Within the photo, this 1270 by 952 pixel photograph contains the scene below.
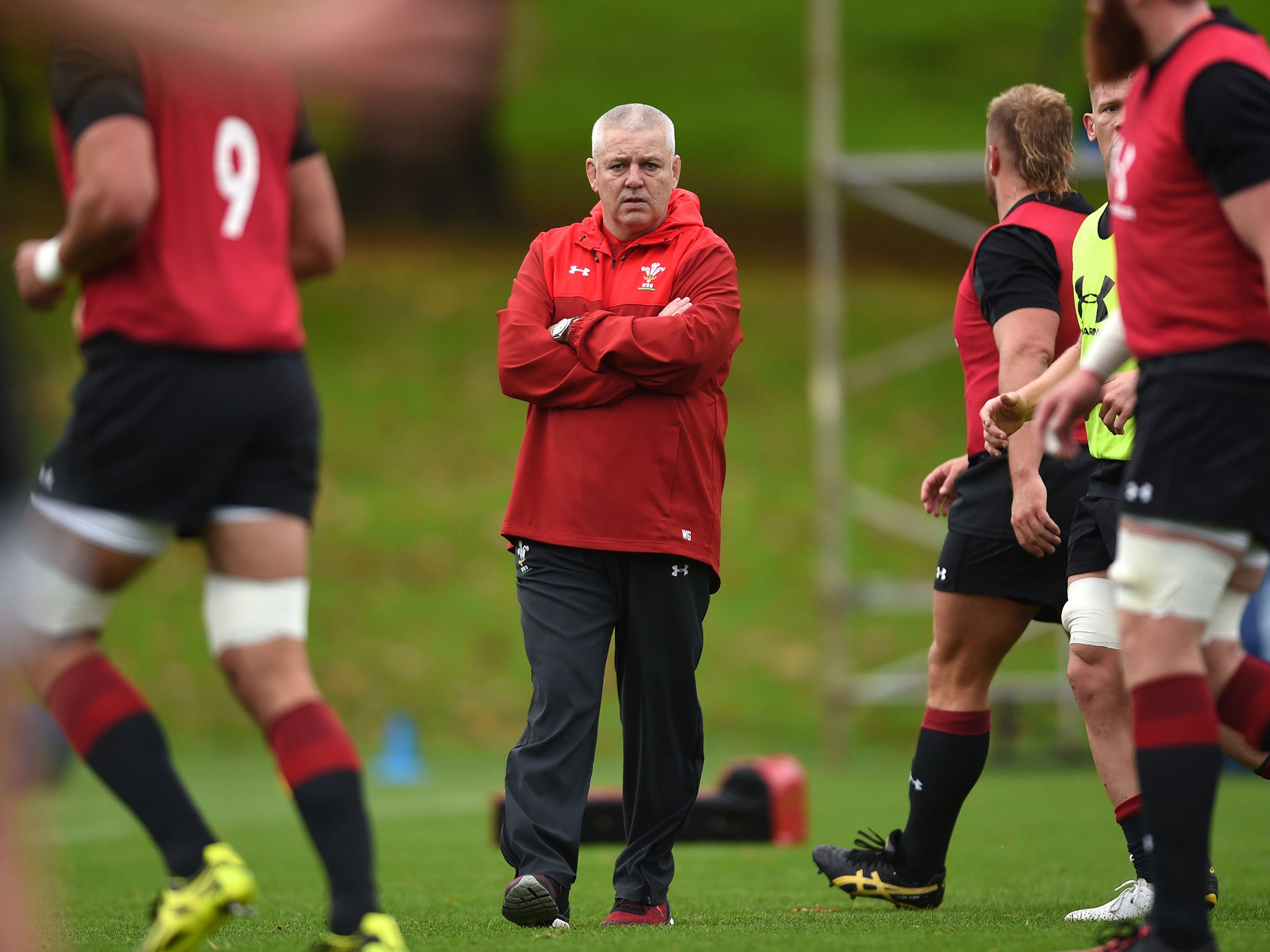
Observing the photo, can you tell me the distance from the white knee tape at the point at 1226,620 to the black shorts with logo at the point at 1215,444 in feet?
0.72

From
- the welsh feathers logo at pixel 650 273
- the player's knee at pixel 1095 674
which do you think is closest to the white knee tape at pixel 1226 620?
the player's knee at pixel 1095 674

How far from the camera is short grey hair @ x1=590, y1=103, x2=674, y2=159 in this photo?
4488 mm

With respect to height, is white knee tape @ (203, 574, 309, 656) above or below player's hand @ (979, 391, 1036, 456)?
below

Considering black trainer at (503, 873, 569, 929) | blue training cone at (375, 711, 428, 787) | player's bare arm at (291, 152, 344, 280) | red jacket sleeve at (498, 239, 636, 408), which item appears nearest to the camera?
player's bare arm at (291, 152, 344, 280)

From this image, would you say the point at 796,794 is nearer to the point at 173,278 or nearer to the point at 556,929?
the point at 556,929

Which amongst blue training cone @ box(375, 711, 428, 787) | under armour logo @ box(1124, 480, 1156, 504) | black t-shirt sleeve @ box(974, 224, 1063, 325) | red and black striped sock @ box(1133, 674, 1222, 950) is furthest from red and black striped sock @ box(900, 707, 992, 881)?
blue training cone @ box(375, 711, 428, 787)

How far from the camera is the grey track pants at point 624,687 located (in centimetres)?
418

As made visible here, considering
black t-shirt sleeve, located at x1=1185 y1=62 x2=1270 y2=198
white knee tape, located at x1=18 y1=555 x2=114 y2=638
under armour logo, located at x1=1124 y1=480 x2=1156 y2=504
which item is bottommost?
white knee tape, located at x1=18 y1=555 x2=114 y2=638

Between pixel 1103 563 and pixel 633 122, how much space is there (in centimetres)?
179

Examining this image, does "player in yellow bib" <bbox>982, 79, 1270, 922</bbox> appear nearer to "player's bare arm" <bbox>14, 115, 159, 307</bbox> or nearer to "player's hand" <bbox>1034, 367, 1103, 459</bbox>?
"player's hand" <bbox>1034, 367, 1103, 459</bbox>

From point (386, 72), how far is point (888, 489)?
52.5 ft

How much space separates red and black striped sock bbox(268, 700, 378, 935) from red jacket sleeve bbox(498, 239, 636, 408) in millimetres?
1441

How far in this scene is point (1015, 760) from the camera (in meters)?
11.5

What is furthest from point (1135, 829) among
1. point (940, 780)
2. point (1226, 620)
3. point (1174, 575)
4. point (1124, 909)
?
point (1174, 575)
